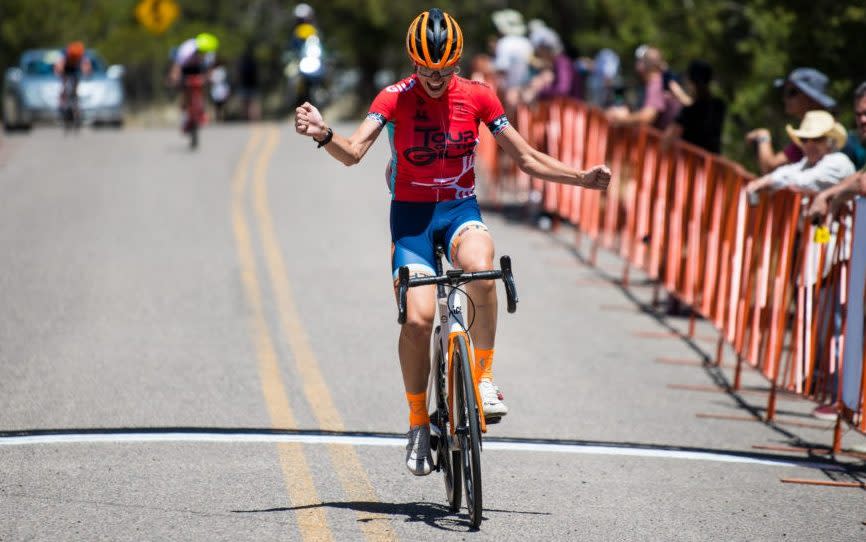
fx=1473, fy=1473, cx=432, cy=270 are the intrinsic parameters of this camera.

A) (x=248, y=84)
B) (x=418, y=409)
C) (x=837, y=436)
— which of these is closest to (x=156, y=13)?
(x=248, y=84)

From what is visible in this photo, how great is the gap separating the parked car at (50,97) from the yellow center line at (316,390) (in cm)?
1485

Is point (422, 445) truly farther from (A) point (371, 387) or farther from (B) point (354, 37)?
(B) point (354, 37)

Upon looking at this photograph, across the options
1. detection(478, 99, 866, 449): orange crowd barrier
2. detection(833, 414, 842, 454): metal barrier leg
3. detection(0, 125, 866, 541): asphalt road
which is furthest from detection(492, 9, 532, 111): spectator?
detection(833, 414, 842, 454): metal barrier leg

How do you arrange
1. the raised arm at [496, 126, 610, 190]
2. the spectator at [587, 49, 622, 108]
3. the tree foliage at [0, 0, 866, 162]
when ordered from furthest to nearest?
the spectator at [587, 49, 622, 108] < the tree foliage at [0, 0, 866, 162] < the raised arm at [496, 126, 610, 190]

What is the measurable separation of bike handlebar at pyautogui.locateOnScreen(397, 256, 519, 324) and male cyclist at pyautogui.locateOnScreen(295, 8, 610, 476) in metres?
0.24

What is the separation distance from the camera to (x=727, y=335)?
10.9 metres

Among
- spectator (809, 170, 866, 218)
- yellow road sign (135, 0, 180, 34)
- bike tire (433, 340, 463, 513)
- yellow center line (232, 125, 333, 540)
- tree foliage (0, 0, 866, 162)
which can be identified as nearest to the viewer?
yellow center line (232, 125, 333, 540)

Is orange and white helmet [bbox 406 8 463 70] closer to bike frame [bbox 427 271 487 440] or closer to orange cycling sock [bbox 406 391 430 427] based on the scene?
bike frame [bbox 427 271 487 440]

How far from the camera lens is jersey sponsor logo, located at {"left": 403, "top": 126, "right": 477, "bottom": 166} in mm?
7070

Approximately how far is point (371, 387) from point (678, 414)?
6.72ft

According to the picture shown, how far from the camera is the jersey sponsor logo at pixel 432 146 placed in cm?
707

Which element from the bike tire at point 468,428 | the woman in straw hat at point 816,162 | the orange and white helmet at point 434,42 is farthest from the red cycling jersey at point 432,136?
the woman in straw hat at point 816,162

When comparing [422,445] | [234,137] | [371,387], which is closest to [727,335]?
[371,387]

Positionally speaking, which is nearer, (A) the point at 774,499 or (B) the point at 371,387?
(A) the point at 774,499
